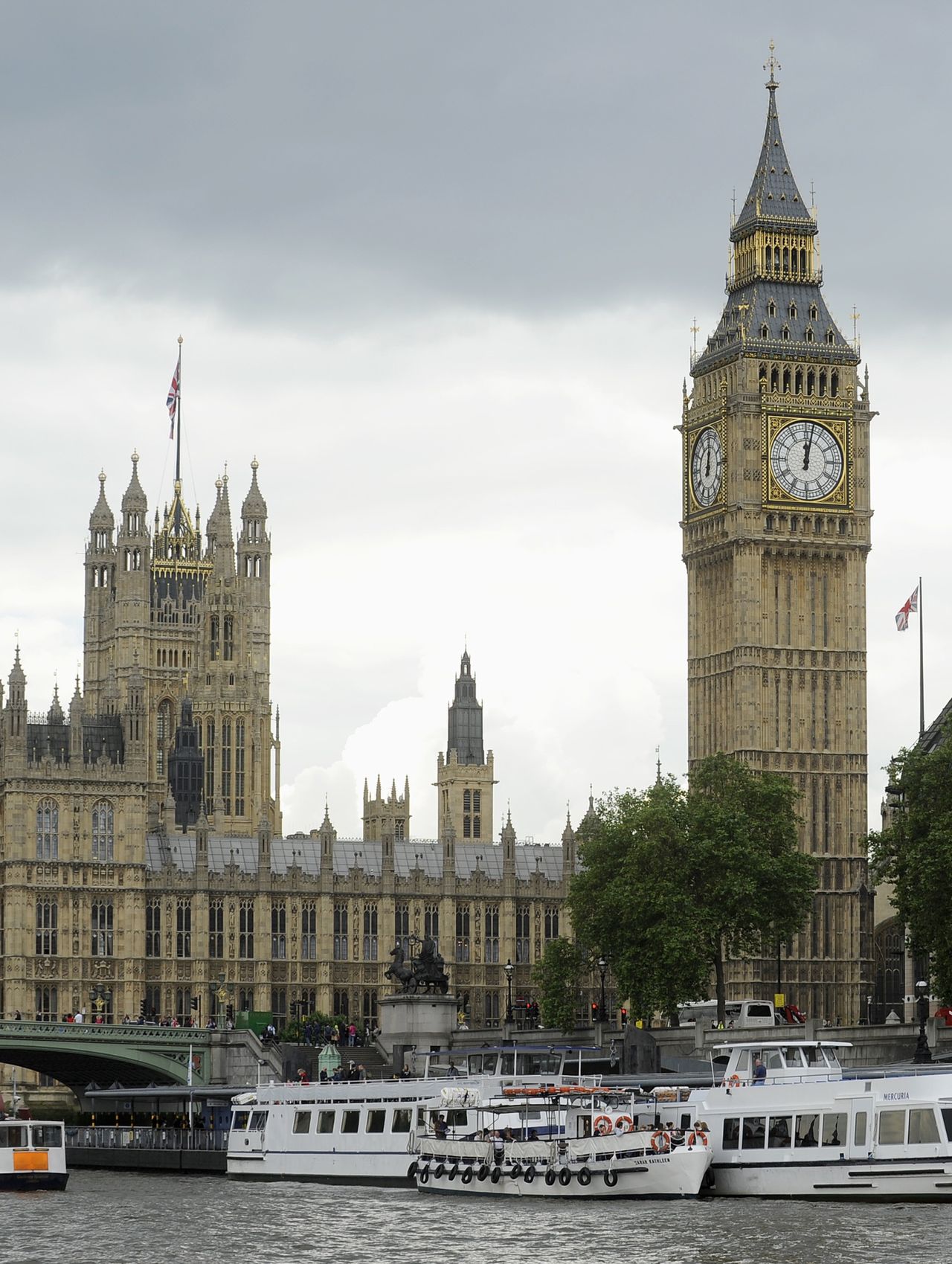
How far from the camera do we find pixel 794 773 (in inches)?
5650

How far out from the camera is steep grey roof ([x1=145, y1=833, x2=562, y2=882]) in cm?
14312

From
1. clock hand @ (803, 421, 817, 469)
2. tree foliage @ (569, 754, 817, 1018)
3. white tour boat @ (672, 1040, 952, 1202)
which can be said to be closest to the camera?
white tour boat @ (672, 1040, 952, 1202)

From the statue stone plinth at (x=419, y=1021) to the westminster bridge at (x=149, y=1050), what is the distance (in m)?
4.62

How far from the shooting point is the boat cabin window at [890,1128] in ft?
266

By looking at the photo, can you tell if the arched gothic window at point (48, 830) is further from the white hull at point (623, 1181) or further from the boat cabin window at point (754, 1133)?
the boat cabin window at point (754, 1133)

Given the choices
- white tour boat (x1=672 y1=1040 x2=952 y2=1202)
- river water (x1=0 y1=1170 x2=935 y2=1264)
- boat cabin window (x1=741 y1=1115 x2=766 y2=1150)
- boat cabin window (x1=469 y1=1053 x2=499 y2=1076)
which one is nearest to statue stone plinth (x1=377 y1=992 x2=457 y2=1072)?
boat cabin window (x1=469 y1=1053 x2=499 y2=1076)

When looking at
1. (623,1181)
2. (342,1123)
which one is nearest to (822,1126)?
(623,1181)

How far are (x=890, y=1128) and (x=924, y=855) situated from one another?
2024 cm

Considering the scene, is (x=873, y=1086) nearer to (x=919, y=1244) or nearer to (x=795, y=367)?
(x=919, y=1244)

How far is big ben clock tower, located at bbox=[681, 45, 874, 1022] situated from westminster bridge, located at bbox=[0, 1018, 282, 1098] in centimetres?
3060

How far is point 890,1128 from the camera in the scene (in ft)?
267

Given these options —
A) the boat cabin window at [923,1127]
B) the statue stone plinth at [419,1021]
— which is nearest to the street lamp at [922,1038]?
the boat cabin window at [923,1127]

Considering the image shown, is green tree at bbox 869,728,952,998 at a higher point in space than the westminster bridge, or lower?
higher

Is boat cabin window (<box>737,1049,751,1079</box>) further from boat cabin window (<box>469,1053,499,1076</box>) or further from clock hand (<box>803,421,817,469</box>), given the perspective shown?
clock hand (<box>803,421,817,469</box>)
